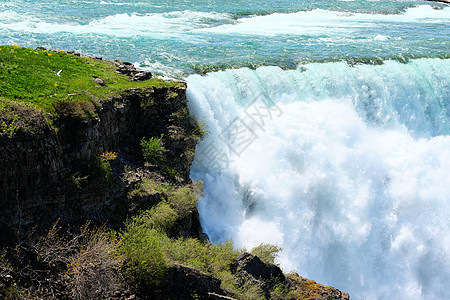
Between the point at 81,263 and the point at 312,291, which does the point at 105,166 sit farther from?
the point at 312,291

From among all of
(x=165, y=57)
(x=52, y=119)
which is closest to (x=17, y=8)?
(x=165, y=57)

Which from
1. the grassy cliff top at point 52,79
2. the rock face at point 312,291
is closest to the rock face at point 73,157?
the grassy cliff top at point 52,79

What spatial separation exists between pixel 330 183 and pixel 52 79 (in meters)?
10.00

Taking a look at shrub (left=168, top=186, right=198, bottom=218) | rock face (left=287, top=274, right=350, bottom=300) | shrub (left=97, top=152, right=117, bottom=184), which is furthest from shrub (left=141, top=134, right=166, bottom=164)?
rock face (left=287, top=274, right=350, bottom=300)

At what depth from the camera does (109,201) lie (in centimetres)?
1191

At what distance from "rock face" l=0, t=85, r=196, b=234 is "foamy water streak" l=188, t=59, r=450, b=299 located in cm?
237

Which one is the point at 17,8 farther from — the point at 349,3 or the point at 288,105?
the point at 349,3

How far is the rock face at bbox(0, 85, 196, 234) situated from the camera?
9953 mm

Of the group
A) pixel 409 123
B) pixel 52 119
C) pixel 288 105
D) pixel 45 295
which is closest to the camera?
pixel 45 295

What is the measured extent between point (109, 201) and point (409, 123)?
15.2 m

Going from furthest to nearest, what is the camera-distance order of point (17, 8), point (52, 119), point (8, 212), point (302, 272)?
point (17, 8)
point (302, 272)
point (52, 119)
point (8, 212)

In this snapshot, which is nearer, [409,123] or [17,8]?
[409,123]

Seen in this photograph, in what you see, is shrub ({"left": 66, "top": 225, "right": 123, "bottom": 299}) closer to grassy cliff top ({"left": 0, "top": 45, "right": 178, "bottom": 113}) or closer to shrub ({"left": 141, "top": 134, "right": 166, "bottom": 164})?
grassy cliff top ({"left": 0, "top": 45, "right": 178, "bottom": 113})

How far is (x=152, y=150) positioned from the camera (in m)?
13.7
